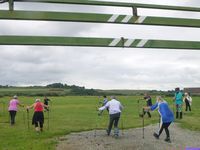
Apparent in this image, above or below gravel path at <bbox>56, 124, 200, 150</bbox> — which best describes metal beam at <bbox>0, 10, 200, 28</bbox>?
above

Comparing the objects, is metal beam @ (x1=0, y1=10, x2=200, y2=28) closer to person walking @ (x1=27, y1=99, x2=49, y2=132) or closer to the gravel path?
the gravel path

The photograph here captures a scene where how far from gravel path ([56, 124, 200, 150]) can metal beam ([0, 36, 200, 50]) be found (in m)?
9.11

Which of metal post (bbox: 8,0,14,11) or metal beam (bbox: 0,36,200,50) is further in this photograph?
metal beam (bbox: 0,36,200,50)

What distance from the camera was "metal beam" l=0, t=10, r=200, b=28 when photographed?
6.74 m

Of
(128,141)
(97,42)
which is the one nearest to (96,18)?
(97,42)

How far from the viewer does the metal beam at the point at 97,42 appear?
700 cm

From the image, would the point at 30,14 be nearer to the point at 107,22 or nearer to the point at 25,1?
the point at 25,1

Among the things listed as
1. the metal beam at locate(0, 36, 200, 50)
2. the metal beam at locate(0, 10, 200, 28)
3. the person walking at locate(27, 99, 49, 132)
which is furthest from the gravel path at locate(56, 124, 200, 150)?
the metal beam at locate(0, 10, 200, 28)

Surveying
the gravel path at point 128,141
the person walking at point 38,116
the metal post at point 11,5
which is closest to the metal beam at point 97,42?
the metal post at point 11,5

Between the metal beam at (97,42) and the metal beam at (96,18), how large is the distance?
351 millimetres

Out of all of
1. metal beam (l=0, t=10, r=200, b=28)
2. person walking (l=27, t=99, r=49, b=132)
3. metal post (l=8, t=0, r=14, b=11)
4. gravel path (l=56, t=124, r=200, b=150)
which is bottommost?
gravel path (l=56, t=124, r=200, b=150)

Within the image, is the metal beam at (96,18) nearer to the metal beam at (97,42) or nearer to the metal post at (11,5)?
the metal post at (11,5)

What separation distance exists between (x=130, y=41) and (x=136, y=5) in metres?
0.66

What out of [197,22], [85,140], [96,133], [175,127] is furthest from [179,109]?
[197,22]
